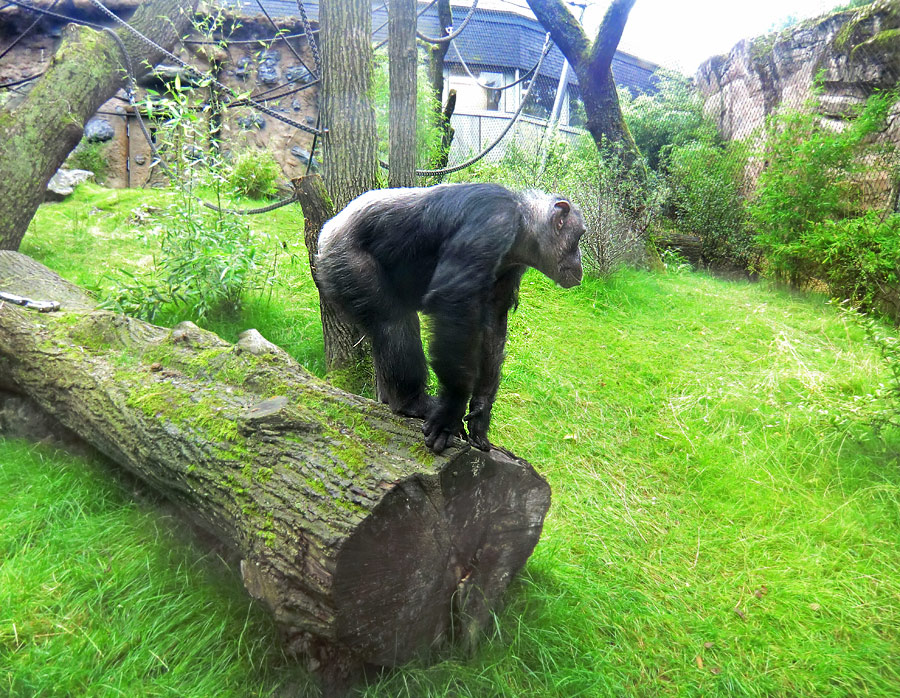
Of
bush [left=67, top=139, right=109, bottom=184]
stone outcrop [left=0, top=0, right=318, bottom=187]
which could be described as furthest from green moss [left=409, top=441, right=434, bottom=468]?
bush [left=67, top=139, right=109, bottom=184]

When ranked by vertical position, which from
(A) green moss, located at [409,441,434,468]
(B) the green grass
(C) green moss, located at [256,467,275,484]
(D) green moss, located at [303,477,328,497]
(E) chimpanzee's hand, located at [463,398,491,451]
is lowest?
(B) the green grass

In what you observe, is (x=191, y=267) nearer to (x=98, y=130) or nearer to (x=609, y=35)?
(x=609, y=35)

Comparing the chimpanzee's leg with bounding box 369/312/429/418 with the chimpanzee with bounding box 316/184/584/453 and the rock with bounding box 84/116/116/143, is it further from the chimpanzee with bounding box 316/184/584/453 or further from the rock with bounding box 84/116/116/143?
the rock with bounding box 84/116/116/143

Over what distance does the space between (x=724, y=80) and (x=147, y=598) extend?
14.1 metres

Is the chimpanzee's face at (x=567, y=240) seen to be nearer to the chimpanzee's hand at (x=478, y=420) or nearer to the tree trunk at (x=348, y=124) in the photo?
the chimpanzee's hand at (x=478, y=420)

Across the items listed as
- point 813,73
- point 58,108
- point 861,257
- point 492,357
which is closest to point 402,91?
point 492,357

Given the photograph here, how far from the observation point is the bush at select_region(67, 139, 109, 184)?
32.7 ft

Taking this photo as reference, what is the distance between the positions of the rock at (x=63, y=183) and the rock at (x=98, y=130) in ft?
5.20

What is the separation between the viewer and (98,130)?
34.0ft

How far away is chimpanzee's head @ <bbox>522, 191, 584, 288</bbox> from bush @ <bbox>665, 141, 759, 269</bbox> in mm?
7870

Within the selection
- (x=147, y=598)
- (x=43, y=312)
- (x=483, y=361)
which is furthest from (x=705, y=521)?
(x=43, y=312)

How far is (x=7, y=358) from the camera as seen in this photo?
12.1ft

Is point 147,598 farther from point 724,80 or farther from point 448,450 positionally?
point 724,80

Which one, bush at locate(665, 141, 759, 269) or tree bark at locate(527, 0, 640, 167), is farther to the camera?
bush at locate(665, 141, 759, 269)
